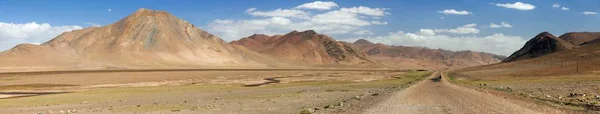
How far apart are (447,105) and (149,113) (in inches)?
561

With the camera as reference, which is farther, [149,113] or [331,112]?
[149,113]

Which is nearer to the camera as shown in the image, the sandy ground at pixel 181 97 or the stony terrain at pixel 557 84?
the stony terrain at pixel 557 84

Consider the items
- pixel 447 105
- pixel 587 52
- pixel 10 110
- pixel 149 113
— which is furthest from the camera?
pixel 587 52

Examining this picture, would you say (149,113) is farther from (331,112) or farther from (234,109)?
(331,112)

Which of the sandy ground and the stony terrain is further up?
the stony terrain

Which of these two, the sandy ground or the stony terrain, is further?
the sandy ground

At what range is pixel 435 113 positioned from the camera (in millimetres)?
21531

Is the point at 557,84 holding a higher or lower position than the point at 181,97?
higher

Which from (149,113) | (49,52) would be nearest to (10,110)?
(149,113)

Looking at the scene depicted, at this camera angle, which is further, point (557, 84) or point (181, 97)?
point (557, 84)

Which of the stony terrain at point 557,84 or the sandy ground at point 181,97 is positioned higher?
the stony terrain at point 557,84

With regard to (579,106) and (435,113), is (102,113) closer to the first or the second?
(435,113)

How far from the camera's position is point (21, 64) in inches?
6009

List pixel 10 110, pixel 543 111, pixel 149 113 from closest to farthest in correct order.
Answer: pixel 543 111 < pixel 149 113 < pixel 10 110
